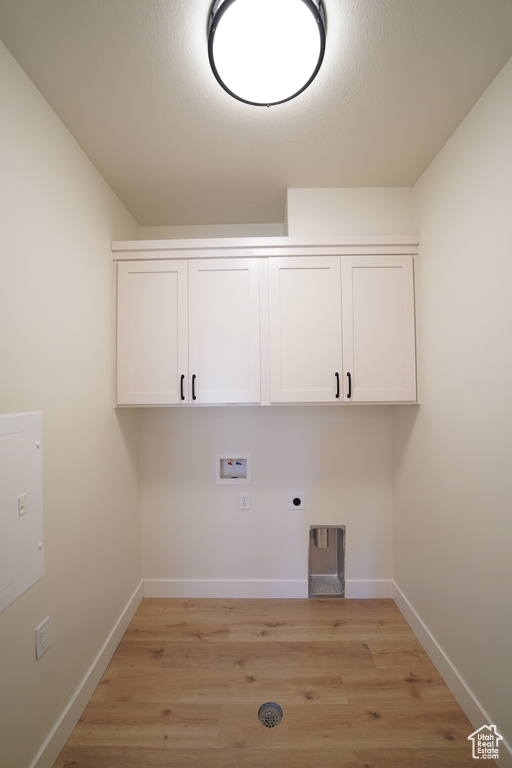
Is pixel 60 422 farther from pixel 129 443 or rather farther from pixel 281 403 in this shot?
pixel 281 403

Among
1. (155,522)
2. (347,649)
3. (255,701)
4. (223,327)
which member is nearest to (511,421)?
(223,327)

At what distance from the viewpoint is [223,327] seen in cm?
176

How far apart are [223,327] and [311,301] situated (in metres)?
0.52

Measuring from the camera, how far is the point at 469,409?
4.47ft

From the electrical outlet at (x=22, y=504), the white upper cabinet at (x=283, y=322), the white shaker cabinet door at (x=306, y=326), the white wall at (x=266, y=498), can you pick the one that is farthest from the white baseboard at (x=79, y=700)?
the white shaker cabinet door at (x=306, y=326)

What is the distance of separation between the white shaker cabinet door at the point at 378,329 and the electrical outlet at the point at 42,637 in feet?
5.42

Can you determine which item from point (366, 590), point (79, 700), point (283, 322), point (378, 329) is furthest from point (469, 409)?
point (79, 700)

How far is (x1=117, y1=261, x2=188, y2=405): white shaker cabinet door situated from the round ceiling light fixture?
87cm

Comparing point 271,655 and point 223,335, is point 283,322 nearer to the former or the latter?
point 223,335

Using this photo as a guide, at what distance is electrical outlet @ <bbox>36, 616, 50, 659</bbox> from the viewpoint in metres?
1.14

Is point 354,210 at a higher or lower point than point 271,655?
→ higher

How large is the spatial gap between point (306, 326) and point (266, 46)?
110 centimetres

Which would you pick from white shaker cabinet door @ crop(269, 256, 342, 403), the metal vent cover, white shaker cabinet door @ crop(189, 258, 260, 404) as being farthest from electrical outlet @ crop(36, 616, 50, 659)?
white shaker cabinet door @ crop(269, 256, 342, 403)

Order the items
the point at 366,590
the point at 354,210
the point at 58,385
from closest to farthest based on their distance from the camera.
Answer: the point at 58,385 < the point at 354,210 < the point at 366,590
